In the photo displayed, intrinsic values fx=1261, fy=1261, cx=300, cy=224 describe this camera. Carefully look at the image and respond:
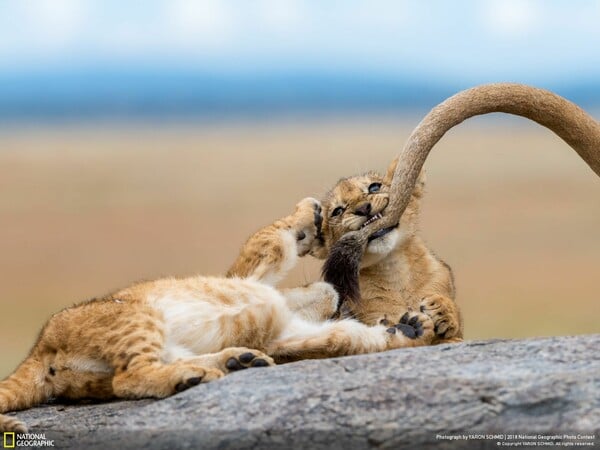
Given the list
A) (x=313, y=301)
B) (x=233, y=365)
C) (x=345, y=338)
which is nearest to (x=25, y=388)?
(x=233, y=365)

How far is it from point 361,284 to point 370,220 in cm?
46

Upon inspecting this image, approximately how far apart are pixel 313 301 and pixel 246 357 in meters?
1.43

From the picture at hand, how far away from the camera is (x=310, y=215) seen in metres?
8.05

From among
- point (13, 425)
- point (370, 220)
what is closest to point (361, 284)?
point (370, 220)

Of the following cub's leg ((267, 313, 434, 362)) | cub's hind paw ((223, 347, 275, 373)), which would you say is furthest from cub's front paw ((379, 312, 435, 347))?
cub's hind paw ((223, 347, 275, 373))

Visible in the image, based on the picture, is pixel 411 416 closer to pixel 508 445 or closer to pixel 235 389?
pixel 508 445

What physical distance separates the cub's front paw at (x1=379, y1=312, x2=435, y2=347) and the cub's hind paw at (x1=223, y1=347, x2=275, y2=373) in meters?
1.10

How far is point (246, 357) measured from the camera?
21.1ft

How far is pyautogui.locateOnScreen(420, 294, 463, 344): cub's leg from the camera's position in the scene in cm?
738

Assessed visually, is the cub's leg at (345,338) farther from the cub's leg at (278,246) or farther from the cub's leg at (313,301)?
the cub's leg at (278,246)

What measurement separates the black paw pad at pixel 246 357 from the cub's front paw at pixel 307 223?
65.3 inches

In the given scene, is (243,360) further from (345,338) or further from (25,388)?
(25,388)

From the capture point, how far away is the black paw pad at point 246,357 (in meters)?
6.43

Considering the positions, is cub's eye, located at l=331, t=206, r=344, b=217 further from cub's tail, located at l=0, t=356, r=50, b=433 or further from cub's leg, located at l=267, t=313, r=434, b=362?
cub's tail, located at l=0, t=356, r=50, b=433
